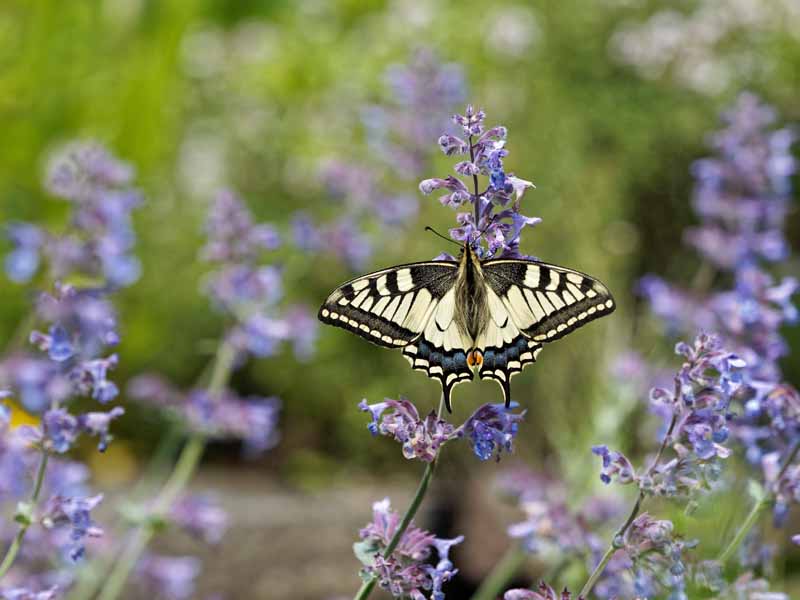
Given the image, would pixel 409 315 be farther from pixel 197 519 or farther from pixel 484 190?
pixel 197 519

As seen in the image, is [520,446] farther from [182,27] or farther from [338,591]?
[182,27]

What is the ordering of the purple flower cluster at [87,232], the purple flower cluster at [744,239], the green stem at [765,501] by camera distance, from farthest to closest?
the purple flower cluster at [87,232] → the purple flower cluster at [744,239] → the green stem at [765,501]

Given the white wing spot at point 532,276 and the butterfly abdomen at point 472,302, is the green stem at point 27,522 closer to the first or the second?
the butterfly abdomen at point 472,302

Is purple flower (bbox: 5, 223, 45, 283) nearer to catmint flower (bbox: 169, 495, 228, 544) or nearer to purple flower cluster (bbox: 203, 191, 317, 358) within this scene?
purple flower cluster (bbox: 203, 191, 317, 358)

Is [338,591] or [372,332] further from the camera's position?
[338,591]

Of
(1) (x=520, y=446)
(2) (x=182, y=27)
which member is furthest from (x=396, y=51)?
(1) (x=520, y=446)

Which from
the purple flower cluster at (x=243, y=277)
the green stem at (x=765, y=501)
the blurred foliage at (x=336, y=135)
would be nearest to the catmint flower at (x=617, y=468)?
the green stem at (x=765, y=501)

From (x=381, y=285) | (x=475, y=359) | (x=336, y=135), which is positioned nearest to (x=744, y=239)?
(x=475, y=359)
